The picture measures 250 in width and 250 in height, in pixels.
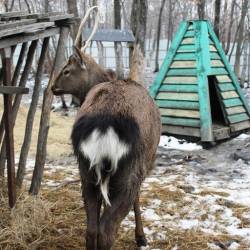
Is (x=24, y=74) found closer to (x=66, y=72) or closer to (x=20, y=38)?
(x=66, y=72)

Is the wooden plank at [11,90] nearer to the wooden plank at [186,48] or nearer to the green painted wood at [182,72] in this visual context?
the green painted wood at [182,72]

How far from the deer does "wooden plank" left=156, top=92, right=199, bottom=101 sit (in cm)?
445

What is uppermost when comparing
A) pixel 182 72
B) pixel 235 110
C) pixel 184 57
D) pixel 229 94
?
pixel 184 57

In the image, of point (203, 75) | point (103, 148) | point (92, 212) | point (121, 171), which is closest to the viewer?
point (103, 148)

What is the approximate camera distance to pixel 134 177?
9.39ft

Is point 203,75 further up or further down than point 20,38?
further down

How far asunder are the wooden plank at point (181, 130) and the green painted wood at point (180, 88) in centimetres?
65

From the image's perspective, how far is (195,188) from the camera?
553cm

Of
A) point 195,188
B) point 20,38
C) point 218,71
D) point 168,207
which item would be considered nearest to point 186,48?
point 218,71

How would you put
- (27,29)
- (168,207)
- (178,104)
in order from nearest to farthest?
(27,29) → (168,207) → (178,104)

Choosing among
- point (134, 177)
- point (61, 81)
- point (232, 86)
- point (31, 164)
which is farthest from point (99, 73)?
point (232, 86)

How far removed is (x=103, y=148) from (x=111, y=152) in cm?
5

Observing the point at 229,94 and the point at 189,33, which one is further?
the point at 189,33

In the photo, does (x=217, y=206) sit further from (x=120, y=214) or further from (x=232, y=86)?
(x=232, y=86)
